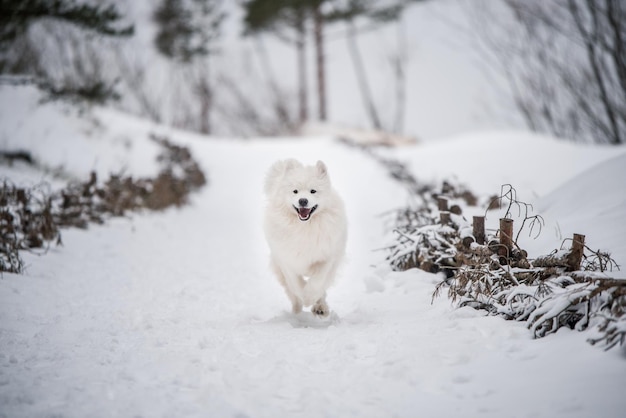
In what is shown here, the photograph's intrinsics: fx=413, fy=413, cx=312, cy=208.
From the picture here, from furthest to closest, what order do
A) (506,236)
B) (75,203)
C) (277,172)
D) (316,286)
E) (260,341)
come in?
1. (75,203)
2. (277,172)
3. (316,286)
4. (506,236)
5. (260,341)

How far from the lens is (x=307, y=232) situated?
356 cm

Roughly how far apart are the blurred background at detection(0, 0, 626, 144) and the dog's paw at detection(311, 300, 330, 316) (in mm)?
7767

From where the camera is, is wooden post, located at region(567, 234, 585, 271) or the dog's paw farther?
the dog's paw

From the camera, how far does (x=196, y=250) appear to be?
620cm

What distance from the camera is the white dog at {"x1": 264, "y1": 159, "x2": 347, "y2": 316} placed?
11.6ft

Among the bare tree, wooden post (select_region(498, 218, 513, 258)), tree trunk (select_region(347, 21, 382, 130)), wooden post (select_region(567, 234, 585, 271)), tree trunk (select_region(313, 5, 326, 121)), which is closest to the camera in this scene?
wooden post (select_region(567, 234, 585, 271))

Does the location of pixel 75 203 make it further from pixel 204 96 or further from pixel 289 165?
pixel 204 96

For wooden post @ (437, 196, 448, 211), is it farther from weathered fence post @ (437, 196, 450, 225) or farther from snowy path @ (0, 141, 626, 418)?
snowy path @ (0, 141, 626, 418)

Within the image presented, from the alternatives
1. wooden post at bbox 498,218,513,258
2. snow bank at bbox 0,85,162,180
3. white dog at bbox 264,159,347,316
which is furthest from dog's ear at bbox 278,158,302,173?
snow bank at bbox 0,85,162,180

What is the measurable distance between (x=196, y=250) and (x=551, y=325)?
4.95 m

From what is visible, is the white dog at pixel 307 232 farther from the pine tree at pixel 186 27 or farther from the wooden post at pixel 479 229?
the pine tree at pixel 186 27

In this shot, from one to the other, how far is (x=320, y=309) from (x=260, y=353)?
967 mm

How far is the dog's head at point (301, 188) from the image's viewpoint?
341 cm

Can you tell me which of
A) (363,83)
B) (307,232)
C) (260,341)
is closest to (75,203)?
(307,232)
